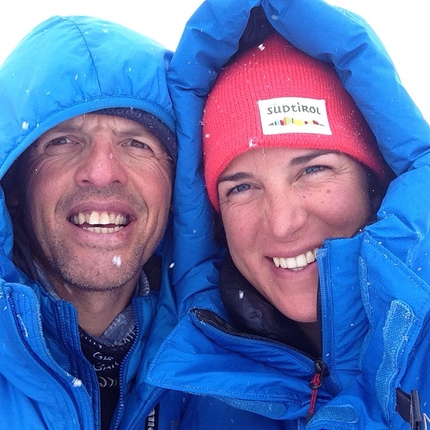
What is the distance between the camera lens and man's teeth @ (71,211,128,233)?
2.35 metres

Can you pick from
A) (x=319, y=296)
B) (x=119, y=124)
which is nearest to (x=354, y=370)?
(x=319, y=296)

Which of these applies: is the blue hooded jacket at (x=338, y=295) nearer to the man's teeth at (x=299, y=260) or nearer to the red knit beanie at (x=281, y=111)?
the red knit beanie at (x=281, y=111)

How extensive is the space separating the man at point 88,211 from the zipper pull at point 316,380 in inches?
23.7

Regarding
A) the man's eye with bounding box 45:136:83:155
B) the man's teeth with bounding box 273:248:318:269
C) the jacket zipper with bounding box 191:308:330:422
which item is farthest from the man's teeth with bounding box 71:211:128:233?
the man's teeth with bounding box 273:248:318:269

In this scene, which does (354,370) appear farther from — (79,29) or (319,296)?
(79,29)

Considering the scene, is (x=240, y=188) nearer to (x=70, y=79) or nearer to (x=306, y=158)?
(x=306, y=158)

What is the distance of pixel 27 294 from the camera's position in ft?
6.06

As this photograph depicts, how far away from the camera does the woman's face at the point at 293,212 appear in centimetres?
210

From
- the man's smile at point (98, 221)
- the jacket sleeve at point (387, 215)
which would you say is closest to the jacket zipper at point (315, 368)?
the jacket sleeve at point (387, 215)

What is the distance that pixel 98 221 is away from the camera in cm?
235

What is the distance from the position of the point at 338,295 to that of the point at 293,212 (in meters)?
0.36

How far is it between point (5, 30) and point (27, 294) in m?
16.9

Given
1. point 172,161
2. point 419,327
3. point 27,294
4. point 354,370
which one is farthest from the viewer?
point 172,161

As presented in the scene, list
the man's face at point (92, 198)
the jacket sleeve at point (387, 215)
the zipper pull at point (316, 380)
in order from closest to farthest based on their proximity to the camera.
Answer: the jacket sleeve at point (387, 215) → the zipper pull at point (316, 380) → the man's face at point (92, 198)
